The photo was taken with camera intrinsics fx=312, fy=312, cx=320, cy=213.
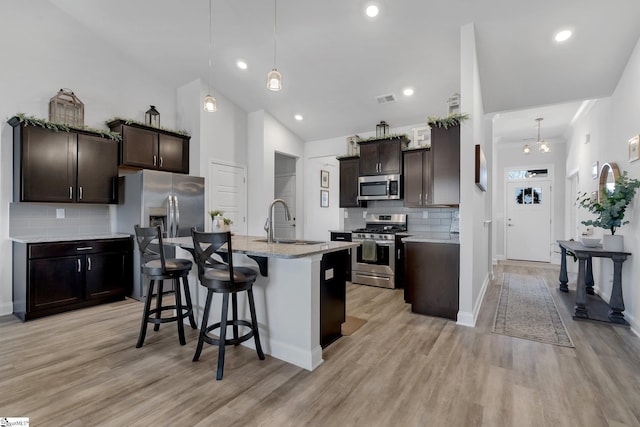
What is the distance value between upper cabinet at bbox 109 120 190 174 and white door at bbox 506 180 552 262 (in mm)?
7394

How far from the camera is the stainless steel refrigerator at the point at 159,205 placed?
13.5ft

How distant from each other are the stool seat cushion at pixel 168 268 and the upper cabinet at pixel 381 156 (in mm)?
3492

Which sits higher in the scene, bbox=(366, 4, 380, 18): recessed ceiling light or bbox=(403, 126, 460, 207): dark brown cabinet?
bbox=(366, 4, 380, 18): recessed ceiling light

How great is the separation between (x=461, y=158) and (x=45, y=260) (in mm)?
4683

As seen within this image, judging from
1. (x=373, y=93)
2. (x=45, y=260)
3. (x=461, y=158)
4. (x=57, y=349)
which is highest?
(x=373, y=93)

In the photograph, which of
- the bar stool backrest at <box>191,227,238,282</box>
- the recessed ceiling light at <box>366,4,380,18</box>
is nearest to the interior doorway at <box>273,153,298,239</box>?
the recessed ceiling light at <box>366,4,380,18</box>

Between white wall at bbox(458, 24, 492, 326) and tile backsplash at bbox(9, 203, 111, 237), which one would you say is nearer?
white wall at bbox(458, 24, 492, 326)

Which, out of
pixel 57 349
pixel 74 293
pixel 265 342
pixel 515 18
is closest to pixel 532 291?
pixel 515 18

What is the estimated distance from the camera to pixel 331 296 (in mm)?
2684

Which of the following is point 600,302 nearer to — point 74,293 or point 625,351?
point 625,351

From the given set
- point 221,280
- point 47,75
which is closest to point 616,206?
point 221,280

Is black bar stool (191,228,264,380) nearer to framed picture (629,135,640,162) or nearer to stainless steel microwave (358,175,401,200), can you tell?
stainless steel microwave (358,175,401,200)

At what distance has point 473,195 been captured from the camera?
10.5 ft

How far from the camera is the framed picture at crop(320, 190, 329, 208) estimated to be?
7075mm
